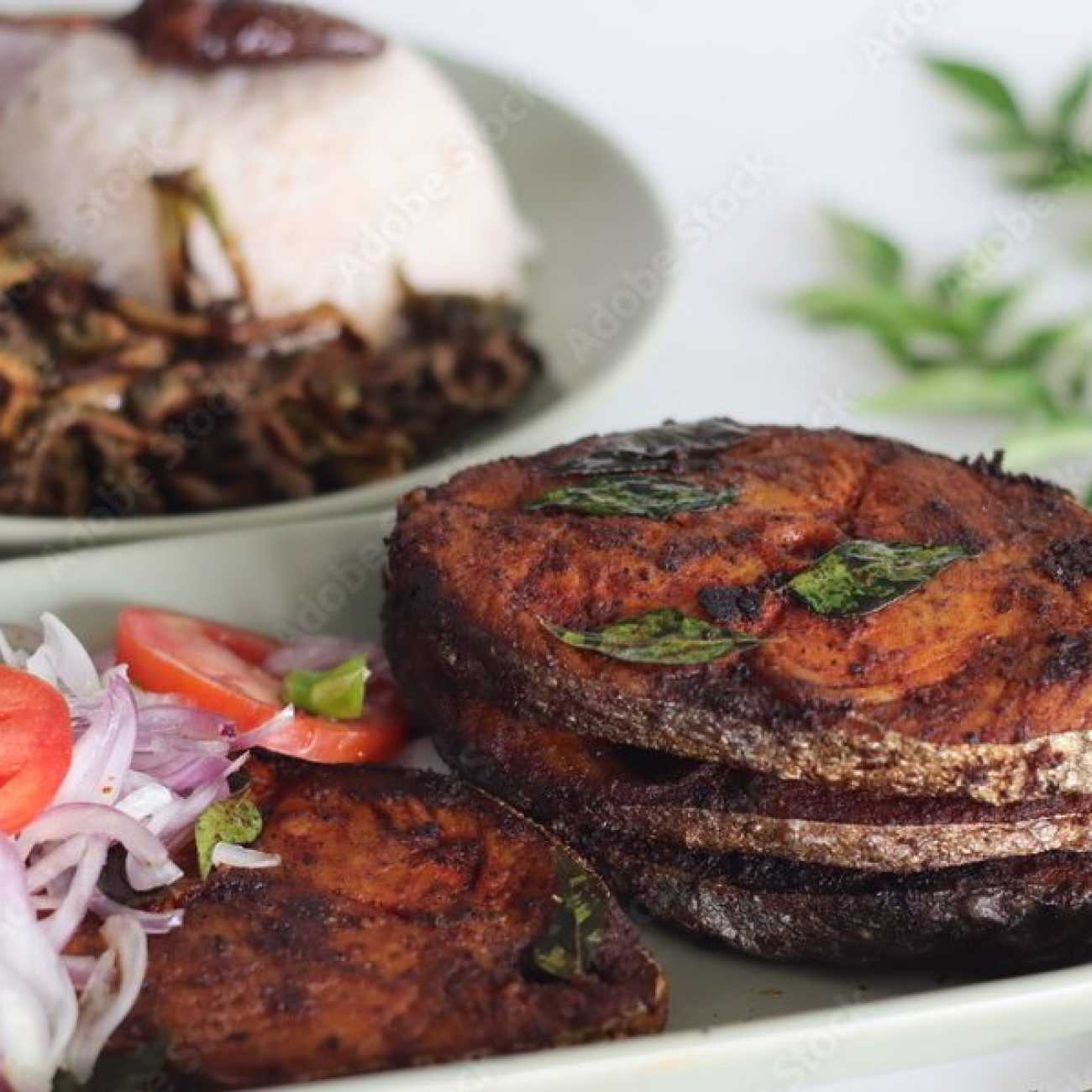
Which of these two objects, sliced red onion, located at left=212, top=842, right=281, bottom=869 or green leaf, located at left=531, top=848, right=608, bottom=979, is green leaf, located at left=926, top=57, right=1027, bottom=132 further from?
sliced red onion, located at left=212, top=842, right=281, bottom=869

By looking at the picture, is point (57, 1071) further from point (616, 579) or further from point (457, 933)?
point (616, 579)

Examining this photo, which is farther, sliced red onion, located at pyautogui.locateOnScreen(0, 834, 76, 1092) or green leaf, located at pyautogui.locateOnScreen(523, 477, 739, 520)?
green leaf, located at pyautogui.locateOnScreen(523, 477, 739, 520)

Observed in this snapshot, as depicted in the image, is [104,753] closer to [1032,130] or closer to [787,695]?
[787,695]

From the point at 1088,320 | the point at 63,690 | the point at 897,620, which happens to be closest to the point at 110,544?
the point at 63,690

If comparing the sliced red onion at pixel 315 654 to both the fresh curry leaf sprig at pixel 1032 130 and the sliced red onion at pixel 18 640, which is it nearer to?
the sliced red onion at pixel 18 640

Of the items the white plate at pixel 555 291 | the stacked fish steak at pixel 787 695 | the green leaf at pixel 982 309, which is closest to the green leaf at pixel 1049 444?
the green leaf at pixel 982 309

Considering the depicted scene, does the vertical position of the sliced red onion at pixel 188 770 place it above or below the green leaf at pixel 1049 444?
below

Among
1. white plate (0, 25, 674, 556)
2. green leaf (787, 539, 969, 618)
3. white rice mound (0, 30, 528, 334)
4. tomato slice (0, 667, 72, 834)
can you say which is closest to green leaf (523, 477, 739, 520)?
green leaf (787, 539, 969, 618)
